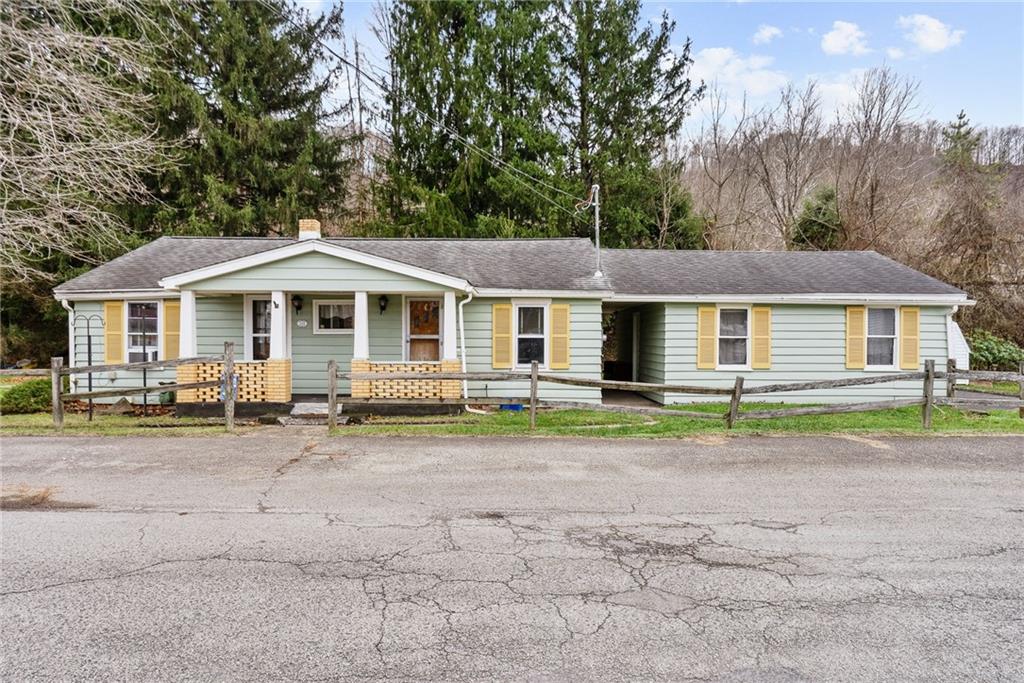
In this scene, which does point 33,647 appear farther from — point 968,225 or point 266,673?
point 968,225

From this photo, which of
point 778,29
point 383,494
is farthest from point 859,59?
point 383,494

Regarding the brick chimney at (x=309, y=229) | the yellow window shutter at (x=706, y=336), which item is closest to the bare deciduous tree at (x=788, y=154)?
the yellow window shutter at (x=706, y=336)

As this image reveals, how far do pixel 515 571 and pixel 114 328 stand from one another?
13073 millimetres

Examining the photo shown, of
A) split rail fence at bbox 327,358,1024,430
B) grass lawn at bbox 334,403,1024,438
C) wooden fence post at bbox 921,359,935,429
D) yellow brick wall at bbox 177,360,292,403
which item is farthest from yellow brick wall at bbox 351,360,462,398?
wooden fence post at bbox 921,359,935,429

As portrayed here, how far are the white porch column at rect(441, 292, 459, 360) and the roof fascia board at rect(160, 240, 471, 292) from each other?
630 millimetres

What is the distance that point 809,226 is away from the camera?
80.4 ft

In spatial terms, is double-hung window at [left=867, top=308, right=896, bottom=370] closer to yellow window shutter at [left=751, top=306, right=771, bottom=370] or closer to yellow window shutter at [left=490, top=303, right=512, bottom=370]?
yellow window shutter at [left=751, top=306, right=771, bottom=370]

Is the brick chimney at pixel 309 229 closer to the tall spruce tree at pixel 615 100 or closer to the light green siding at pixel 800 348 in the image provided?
the light green siding at pixel 800 348

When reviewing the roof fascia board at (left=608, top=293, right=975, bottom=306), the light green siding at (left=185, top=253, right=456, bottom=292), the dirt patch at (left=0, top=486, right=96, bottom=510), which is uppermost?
the light green siding at (left=185, top=253, right=456, bottom=292)

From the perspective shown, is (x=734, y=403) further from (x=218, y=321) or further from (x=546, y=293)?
(x=218, y=321)

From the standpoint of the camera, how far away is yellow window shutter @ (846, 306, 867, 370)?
45.3 ft

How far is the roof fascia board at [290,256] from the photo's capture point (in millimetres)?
11219

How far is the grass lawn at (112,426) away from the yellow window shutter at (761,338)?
1108 cm

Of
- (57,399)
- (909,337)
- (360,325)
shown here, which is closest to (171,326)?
(57,399)
